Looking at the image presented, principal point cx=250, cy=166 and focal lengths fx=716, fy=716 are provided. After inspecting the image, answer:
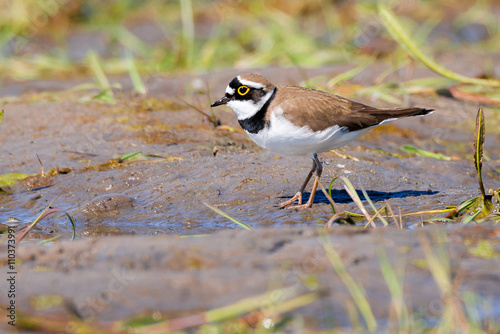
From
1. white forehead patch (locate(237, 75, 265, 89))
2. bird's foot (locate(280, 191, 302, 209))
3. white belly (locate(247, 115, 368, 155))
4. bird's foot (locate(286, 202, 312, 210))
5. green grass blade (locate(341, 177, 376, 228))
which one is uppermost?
white forehead patch (locate(237, 75, 265, 89))

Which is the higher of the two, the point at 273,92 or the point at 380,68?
the point at 273,92

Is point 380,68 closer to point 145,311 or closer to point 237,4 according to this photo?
point 237,4

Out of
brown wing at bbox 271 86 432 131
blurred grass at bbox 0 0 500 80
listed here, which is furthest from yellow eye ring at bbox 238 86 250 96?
blurred grass at bbox 0 0 500 80

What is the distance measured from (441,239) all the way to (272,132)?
2101 millimetres

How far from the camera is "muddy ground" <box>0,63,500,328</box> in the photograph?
3.38 metres

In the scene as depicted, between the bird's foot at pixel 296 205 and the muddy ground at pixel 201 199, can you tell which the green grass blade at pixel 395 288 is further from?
the bird's foot at pixel 296 205

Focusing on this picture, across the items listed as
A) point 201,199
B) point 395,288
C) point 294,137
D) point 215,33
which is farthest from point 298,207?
point 215,33

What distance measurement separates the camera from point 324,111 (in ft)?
19.0

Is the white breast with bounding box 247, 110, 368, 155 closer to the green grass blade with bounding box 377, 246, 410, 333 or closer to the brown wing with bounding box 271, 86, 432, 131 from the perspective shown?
the brown wing with bounding box 271, 86, 432, 131

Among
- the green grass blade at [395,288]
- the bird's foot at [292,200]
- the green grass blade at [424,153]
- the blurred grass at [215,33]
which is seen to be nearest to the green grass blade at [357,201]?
the bird's foot at [292,200]

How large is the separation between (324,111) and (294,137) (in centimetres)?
39

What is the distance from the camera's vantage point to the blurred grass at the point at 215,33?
11953 mm

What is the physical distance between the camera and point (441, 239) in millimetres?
3746

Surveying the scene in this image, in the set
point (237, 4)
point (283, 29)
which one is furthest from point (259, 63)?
point (237, 4)
